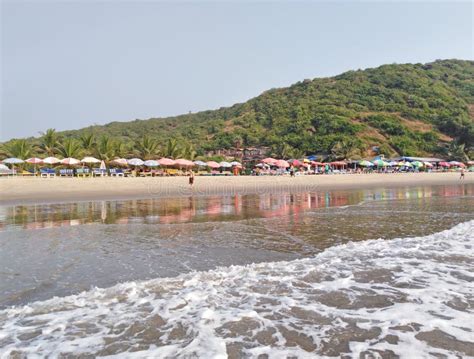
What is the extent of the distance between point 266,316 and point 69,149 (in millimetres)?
35176

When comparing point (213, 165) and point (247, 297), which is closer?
point (247, 297)

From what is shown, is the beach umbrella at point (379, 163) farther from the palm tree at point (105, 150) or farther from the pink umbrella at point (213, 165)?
the palm tree at point (105, 150)

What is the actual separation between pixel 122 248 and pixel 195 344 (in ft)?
14.4

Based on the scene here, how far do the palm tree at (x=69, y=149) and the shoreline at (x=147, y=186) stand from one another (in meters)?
10.5

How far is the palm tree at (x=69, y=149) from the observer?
35.3 metres

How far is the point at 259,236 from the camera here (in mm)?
8484

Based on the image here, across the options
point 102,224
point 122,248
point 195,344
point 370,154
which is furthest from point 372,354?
point 370,154

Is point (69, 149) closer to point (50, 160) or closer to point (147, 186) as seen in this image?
point (50, 160)

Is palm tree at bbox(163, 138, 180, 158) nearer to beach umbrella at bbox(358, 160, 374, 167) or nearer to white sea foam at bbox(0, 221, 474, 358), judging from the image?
beach umbrella at bbox(358, 160, 374, 167)

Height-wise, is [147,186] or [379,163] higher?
[379,163]

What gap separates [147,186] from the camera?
2484cm

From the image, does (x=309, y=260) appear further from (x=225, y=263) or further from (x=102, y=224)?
(x=102, y=224)

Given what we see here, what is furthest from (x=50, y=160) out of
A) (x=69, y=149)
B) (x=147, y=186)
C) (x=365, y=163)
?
(x=365, y=163)

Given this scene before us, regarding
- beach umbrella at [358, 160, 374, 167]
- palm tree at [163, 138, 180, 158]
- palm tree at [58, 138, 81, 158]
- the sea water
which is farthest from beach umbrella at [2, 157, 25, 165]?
beach umbrella at [358, 160, 374, 167]
